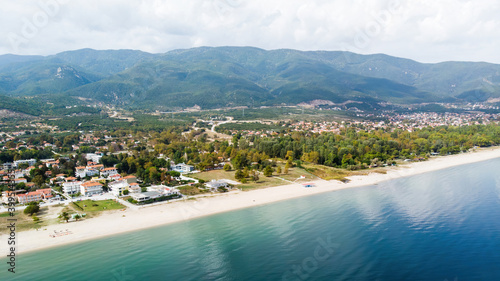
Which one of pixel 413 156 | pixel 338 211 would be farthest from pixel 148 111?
pixel 338 211

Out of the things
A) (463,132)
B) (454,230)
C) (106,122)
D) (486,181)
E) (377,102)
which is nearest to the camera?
(454,230)

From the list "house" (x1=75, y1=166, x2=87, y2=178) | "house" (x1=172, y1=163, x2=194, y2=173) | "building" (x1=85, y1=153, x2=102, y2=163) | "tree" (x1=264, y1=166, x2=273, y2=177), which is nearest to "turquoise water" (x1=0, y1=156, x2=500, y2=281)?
"tree" (x1=264, y1=166, x2=273, y2=177)

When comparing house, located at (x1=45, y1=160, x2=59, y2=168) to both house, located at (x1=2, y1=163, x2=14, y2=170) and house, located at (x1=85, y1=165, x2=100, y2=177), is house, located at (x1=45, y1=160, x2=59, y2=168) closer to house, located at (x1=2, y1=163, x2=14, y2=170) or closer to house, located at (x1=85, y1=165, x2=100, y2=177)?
house, located at (x1=2, y1=163, x2=14, y2=170)

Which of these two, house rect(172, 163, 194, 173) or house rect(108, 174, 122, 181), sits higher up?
house rect(108, 174, 122, 181)

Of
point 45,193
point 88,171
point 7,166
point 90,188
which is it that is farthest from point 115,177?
point 7,166

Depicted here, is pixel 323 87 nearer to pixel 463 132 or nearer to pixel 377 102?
pixel 377 102

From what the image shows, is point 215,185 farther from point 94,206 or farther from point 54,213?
point 54,213
